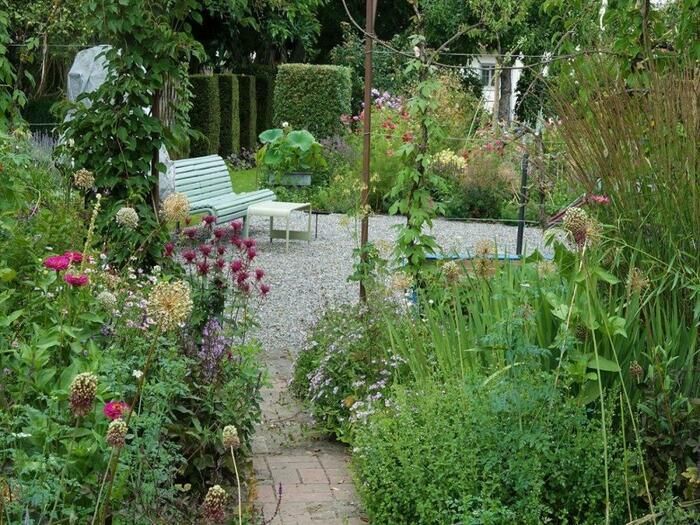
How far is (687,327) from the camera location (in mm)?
4141

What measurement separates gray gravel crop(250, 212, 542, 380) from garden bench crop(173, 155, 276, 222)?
504 mm

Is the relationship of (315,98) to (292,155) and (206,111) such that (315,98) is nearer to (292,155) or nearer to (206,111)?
(206,111)

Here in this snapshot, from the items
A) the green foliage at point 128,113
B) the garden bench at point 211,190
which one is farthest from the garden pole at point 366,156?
the garden bench at point 211,190

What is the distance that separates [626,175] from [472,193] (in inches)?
346

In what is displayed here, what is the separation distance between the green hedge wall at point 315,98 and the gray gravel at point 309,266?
444 cm

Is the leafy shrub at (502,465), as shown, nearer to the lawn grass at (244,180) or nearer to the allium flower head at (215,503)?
the allium flower head at (215,503)

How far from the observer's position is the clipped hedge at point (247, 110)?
2147 cm

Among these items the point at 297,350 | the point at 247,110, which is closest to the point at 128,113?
the point at 297,350

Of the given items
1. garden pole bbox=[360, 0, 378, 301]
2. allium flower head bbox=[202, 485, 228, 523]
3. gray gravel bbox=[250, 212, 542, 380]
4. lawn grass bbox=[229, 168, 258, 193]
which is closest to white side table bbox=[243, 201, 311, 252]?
gray gravel bbox=[250, 212, 542, 380]

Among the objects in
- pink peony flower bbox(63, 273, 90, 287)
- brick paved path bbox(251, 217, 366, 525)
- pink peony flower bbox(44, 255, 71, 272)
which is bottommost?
brick paved path bbox(251, 217, 366, 525)

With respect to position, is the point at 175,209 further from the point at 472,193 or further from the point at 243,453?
the point at 472,193

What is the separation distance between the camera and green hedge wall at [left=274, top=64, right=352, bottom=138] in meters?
18.0

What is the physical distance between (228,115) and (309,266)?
34.7 ft

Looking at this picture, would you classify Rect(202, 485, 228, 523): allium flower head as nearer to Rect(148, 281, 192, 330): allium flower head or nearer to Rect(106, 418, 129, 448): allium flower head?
Rect(106, 418, 129, 448): allium flower head
